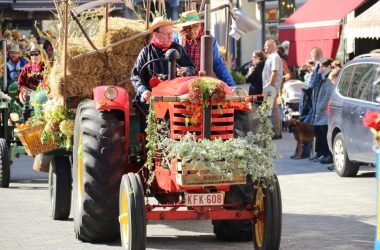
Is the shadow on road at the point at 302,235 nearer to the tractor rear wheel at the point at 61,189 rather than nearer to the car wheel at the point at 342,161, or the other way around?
the tractor rear wheel at the point at 61,189

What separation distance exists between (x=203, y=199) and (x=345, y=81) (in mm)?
8751

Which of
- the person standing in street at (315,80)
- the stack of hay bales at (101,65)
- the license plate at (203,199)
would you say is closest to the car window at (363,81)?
the person standing in street at (315,80)

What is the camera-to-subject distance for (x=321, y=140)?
21.0 metres

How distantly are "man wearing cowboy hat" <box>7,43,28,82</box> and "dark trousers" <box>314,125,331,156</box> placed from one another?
5.66 metres

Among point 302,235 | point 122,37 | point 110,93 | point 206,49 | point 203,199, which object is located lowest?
point 302,235

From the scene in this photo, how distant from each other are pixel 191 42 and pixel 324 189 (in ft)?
17.1

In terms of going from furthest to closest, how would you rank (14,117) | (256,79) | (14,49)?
(14,49) → (256,79) → (14,117)

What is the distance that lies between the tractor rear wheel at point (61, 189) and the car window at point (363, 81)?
5770mm

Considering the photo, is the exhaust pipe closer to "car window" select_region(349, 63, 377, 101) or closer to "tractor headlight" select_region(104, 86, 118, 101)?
"tractor headlight" select_region(104, 86, 118, 101)

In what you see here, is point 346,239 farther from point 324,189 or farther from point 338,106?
point 338,106

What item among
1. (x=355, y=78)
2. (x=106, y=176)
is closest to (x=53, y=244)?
(x=106, y=176)

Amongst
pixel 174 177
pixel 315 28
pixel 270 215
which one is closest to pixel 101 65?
pixel 174 177

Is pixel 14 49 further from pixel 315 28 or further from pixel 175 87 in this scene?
pixel 175 87

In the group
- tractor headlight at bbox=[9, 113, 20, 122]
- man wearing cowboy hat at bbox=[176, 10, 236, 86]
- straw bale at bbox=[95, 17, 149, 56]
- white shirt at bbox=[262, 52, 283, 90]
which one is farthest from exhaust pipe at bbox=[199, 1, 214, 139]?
white shirt at bbox=[262, 52, 283, 90]
